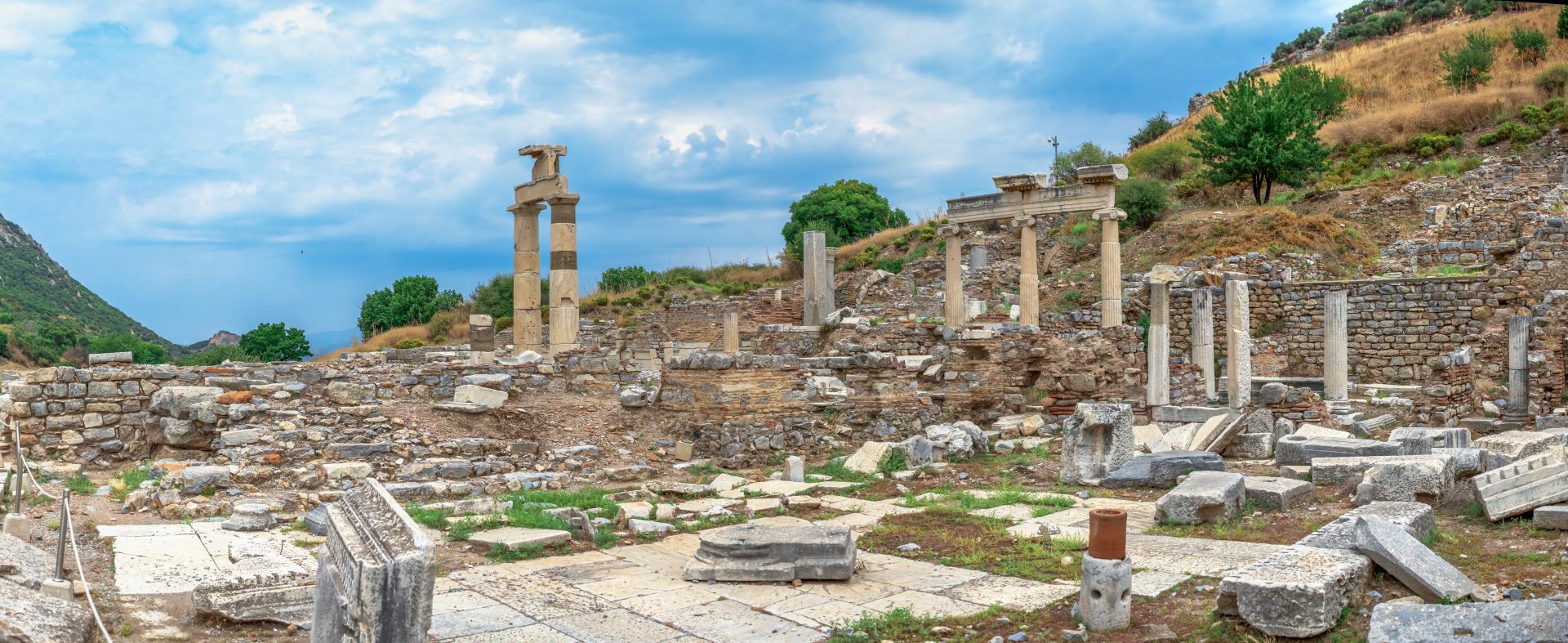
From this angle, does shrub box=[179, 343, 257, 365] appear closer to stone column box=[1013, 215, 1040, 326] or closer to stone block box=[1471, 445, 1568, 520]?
stone column box=[1013, 215, 1040, 326]

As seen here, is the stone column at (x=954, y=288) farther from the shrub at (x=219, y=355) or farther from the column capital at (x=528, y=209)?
the shrub at (x=219, y=355)

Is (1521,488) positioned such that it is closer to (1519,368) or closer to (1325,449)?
(1325,449)

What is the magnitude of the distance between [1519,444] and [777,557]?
7.31 metres

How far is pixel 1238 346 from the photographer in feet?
58.0

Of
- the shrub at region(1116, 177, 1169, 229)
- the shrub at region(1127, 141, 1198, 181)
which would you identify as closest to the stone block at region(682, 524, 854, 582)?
the shrub at region(1116, 177, 1169, 229)

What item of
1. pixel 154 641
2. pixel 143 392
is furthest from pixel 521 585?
pixel 143 392

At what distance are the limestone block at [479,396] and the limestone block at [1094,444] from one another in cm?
676

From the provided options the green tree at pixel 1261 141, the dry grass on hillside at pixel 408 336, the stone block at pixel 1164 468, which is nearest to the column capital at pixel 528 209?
the stone block at pixel 1164 468

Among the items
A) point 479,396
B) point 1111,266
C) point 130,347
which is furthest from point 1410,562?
point 130,347

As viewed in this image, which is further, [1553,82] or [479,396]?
[1553,82]

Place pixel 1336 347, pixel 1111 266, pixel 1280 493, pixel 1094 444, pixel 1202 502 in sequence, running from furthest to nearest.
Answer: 1. pixel 1111 266
2. pixel 1336 347
3. pixel 1094 444
4. pixel 1280 493
5. pixel 1202 502

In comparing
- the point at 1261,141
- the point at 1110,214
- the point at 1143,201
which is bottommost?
the point at 1110,214

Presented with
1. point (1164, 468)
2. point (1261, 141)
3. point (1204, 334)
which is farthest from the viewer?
point (1261, 141)

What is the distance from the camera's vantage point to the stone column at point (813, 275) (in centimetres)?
3494
